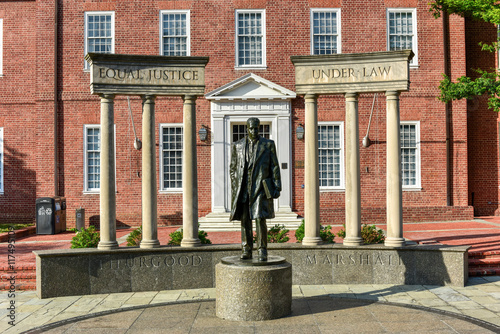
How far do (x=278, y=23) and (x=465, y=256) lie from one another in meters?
11.7

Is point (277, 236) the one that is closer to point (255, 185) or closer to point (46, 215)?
point (255, 185)

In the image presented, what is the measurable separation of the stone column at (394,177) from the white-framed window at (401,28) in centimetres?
943

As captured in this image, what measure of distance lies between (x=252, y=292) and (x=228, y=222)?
10.1m

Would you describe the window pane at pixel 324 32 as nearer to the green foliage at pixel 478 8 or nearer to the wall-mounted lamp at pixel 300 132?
the wall-mounted lamp at pixel 300 132

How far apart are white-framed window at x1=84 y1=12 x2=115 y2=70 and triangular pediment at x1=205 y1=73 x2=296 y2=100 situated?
14.4 ft

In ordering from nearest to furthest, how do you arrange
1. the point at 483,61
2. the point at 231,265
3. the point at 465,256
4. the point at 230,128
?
the point at 231,265 → the point at 465,256 → the point at 230,128 → the point at 483,61

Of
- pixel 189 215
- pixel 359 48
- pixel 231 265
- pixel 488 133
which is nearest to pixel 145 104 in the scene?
pixel 189 215

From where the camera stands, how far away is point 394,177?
10672 millimetres

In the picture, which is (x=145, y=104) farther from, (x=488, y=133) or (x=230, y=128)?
(x=488, y=133)

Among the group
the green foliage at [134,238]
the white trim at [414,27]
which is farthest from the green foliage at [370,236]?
Answer: the white trim at [414,27]

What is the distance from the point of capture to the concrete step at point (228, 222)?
57.3 feet

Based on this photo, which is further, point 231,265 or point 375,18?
point 375,18

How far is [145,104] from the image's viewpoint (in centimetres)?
1091

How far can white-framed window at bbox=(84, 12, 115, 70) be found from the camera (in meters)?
19.4
